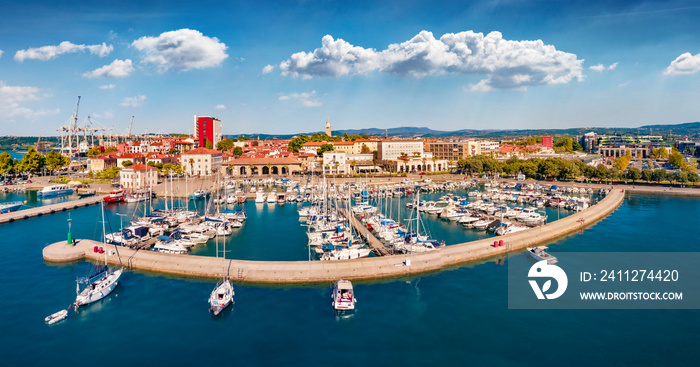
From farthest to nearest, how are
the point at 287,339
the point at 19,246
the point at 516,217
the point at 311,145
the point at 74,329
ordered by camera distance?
the point at 311,145 → the point at 516,217 → the point at 19,246 → the point at 74,329 → the point at 287,339

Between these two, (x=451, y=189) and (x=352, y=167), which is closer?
(x=451, y=189)

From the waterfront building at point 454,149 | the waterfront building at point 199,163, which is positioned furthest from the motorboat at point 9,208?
the waterfront building at point 454,149

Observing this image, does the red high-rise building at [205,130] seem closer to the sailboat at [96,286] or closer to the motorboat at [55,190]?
the motorboat at [55,190]

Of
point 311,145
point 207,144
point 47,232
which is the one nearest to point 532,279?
point 47,232

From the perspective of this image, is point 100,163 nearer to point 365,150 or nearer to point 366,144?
point 365,150

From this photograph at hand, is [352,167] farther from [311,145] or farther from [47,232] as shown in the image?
[47,232]

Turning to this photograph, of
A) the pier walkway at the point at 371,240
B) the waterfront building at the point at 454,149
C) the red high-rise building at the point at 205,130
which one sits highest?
the red high-rise building at the point at 205,130
